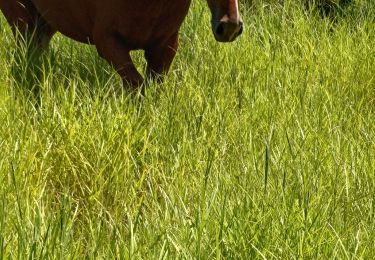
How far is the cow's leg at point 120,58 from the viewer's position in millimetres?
3123

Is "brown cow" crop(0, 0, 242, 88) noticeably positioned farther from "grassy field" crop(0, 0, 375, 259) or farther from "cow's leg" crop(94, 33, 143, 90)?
"grassy field" crop(0, 0, 375, 259)

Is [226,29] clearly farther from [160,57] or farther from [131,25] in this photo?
[160,57]

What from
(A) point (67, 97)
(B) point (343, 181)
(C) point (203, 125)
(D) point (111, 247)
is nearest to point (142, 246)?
(D) point (111, 247)

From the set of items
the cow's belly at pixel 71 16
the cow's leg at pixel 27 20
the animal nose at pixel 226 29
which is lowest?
the cow's leg at pixel 27 20

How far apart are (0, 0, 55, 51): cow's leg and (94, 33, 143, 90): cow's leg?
70cm

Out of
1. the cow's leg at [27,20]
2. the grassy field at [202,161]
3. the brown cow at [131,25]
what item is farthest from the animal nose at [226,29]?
the cow's leg at [27,20]

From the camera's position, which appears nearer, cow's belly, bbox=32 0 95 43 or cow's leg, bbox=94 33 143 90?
cow's leg, bbox=94 33 143 90

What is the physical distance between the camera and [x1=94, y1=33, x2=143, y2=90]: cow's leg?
3.12 metres

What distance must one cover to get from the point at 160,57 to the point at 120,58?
8.8 inches

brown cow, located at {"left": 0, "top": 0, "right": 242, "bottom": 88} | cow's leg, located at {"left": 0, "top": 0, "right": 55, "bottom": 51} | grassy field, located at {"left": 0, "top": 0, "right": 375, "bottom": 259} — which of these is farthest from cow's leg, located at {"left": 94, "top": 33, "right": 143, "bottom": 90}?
cow's leg, located at {"left": 0, "top": 0, "right": 55, "bottom": 51}

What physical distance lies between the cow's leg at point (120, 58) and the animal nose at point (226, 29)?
461 mm

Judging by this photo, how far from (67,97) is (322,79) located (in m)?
1.17

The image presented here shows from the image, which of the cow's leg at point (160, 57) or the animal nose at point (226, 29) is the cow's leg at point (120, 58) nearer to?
the cow's leg at point (160, 57)

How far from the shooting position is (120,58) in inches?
124
